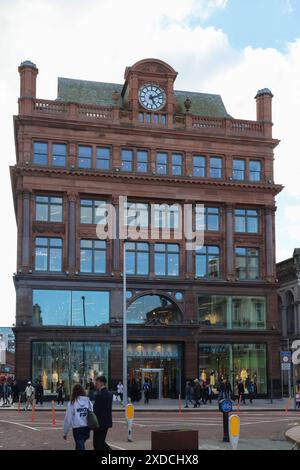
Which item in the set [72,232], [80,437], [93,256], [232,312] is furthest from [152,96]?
[80,437]

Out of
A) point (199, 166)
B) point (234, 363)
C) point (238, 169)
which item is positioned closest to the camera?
point (234, 363)

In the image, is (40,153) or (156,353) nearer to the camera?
(40,153)

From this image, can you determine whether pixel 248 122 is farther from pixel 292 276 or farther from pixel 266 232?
pixel 292 276

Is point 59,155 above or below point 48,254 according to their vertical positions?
above

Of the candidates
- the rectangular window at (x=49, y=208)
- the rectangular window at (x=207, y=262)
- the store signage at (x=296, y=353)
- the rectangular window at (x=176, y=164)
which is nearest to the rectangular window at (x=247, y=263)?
the rectangular window at (x=207, y=262)

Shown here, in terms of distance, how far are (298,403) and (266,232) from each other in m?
18.0

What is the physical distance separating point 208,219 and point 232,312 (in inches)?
290

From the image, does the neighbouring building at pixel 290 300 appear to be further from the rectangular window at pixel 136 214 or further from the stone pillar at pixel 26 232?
the stone pillar at pixel 26 232

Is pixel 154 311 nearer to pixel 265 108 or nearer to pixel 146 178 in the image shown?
pixel 146 178

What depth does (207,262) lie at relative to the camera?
194 feet

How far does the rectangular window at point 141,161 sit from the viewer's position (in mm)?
58844

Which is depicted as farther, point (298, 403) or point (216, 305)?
point (216, 305)
